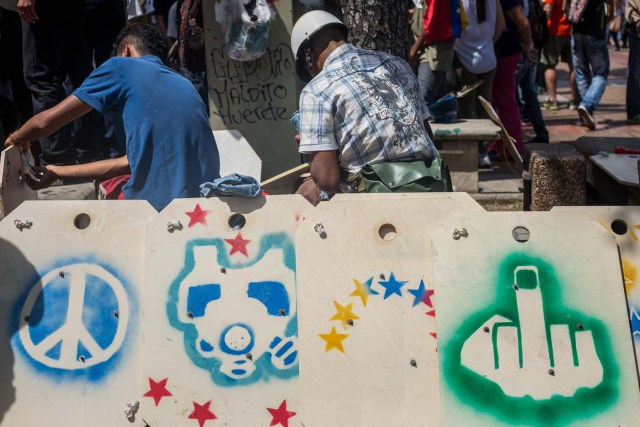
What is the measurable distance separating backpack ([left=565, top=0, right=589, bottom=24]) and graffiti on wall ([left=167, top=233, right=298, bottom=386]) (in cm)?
731

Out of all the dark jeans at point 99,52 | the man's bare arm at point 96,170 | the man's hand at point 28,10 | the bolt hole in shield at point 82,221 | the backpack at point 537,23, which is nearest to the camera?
the bolt hole in shield at point 82,221

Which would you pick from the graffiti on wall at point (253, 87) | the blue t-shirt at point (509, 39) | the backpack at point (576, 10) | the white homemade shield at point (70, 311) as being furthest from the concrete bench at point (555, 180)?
the backpack at point (576, 10)

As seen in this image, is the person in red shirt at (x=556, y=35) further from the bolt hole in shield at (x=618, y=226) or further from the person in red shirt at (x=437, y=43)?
the bolt hole in shield at (x=618, y=226)

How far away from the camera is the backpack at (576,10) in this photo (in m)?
9.42

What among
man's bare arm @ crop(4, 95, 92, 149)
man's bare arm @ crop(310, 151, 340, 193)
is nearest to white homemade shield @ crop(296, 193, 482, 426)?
man's bare arm @ crop(310, 151, 340, 193)

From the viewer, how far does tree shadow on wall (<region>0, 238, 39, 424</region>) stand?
10.0ft

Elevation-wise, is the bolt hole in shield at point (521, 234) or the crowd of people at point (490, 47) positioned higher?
the bolt hole in shield at point (521, 234)

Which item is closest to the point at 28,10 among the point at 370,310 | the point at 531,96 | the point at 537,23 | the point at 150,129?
the point at 150,129

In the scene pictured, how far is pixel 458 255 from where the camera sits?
2.91m

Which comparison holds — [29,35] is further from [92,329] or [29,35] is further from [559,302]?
[559,302]

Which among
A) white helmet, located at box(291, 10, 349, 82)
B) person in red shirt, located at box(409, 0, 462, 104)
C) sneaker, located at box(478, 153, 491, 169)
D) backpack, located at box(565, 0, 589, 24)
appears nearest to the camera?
white helmet, located at box(291, 10, 349, 82)

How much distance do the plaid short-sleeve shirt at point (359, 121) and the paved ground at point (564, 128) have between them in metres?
2.58

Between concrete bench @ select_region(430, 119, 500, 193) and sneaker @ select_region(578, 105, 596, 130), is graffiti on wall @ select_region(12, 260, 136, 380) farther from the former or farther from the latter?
sneaker @ select_region(578, 105, 596, 130)

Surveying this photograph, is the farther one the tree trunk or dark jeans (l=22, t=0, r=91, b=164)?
dark jeans (l=22, t=0, r=91, b=164)
